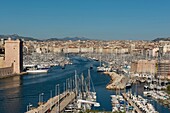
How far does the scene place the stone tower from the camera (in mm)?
21531

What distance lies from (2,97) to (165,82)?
721 centimetres

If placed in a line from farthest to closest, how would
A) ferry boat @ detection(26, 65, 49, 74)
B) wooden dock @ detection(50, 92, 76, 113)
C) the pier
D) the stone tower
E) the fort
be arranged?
ferry boat @ detection(26, 65, 49, 74)
the stone tower
the fort
wooden dock @ detection(50, 92, 76, 113)
the pier

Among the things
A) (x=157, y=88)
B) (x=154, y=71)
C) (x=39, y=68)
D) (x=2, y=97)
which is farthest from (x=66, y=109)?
(x=39, y=68)

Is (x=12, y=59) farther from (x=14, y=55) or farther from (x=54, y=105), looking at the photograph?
(x=54, y=105)

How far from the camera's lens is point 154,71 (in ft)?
62.9

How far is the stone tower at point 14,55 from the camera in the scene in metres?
21.5

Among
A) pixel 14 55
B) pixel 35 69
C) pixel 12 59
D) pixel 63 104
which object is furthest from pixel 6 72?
pixel 63 104

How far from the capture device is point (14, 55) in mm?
21844

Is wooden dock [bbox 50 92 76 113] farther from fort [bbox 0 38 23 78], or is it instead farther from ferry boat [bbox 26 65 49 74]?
ferry boat [bbox 26 65 49 74]

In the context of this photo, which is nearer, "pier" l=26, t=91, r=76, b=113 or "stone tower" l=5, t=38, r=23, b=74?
"pier" l=26, t=91, r=76, b=113

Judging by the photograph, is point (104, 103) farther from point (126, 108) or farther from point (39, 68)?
point (39, 68)

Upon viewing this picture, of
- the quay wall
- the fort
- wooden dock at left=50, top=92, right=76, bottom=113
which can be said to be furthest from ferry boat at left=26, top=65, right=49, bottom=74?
wooden dock at left=50, top=92, right=76, bottom=113

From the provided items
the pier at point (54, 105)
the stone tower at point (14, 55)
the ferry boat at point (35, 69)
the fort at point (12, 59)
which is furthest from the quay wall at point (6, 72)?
the pier at point (54, 105)

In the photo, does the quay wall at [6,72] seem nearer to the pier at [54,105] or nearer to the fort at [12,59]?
the fort at [12,59]
